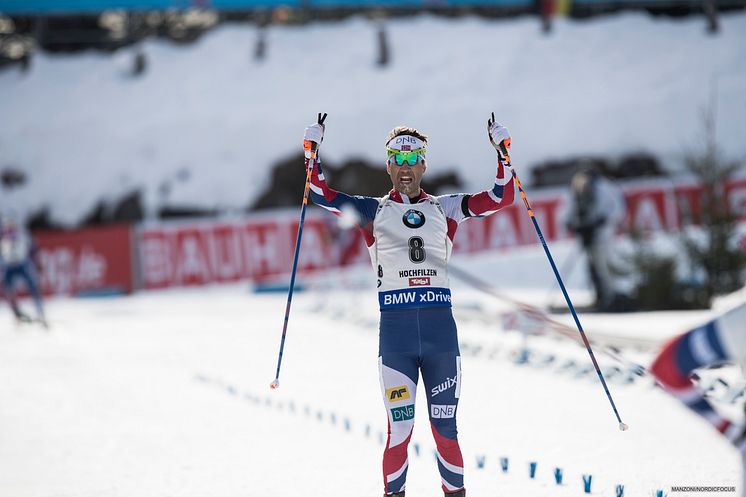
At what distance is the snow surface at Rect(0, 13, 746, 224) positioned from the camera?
2859cm

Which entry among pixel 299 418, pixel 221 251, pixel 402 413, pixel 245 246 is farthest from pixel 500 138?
pixel 221 251

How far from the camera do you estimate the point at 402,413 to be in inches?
203

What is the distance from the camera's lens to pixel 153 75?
31.1 meters

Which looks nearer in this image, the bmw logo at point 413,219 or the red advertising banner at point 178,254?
the bmw logo at point 413,219

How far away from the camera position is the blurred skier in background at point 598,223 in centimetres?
1566

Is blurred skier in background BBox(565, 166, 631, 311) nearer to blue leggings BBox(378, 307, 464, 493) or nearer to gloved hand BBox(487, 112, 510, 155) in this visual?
gloved hand BBox(487, 112, 510, 155)

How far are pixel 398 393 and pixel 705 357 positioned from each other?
80.5 inches

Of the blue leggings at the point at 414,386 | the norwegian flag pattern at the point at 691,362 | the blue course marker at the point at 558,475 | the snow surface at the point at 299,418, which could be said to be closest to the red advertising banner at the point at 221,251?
the snow surface at the point at 299,418

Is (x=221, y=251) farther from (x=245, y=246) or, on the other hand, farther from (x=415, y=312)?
(x=415, y=312)

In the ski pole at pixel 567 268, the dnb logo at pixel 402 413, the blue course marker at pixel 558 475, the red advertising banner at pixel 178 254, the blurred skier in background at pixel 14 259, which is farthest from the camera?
the red advertising banner at pixel 178 254

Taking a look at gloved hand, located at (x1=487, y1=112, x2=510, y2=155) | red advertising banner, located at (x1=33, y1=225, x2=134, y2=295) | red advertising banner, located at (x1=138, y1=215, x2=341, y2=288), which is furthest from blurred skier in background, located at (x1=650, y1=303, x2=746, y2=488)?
red advertising banner, located at (x1=33, y1=225, x2=134, y2=295)

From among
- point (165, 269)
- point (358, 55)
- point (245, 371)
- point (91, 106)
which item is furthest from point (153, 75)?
point (245, 371)

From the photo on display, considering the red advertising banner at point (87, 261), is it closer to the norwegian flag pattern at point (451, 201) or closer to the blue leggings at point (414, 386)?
the norwegian flag pattern at point (451, 201)

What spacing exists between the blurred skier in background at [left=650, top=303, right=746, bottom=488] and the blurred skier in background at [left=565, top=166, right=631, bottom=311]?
12268mm
